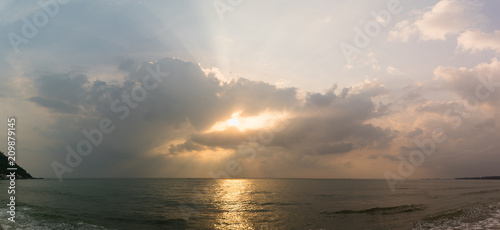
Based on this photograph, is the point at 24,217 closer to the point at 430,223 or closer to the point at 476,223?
the point at 430,223

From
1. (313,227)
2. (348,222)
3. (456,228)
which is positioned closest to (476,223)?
(456,228)

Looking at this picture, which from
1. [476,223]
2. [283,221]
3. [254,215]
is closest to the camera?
[476,223]

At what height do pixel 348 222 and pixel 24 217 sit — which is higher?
pixel 24 217

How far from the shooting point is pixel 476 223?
2753 cm

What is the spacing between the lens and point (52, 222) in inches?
1179

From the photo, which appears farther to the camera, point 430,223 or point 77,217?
point 77,217

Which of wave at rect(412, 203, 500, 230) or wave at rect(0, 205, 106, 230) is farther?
wave at rect(0, 205, 106, 230)

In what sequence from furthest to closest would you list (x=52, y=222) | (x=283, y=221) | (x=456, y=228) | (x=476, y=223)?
(x=283, y=221)
(x=52, y=222)
(x=476, y=223)
(x=456, y=228)

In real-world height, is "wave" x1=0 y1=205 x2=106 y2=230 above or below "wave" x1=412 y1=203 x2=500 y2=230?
above

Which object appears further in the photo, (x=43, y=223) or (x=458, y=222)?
(x=43, y=223)

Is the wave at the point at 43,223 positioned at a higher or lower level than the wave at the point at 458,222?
higher

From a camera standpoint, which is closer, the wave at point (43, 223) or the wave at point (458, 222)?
the wave at point (458, 222)

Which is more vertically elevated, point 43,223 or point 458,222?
point 43,223

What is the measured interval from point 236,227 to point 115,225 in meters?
14.5
